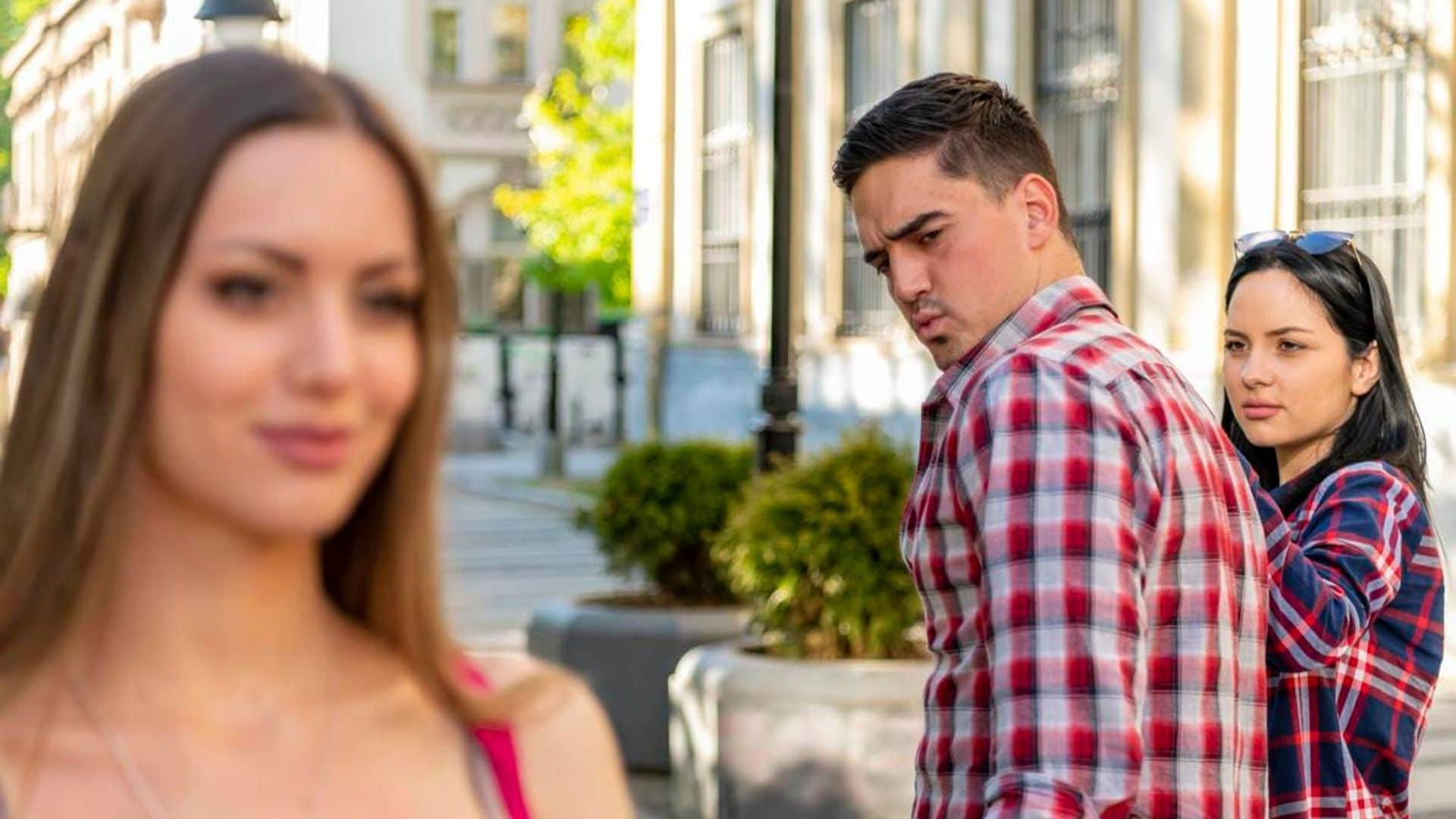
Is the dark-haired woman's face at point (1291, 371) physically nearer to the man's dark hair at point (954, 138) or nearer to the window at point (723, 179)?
the man's dark hair at point (954, 138)

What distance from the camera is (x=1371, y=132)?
45.5 feet

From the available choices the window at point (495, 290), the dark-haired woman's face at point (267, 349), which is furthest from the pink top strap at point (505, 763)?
the window at point (495, 290)

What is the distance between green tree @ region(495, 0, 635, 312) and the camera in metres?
34.0

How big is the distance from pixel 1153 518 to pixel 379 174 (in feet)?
4.47

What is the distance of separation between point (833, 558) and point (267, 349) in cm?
609

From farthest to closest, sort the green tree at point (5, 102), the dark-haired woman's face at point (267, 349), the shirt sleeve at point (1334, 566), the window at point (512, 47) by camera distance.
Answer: the window at point (512, 47) → the green tree at point (5, 102) → the shirt sleeve at point (1334, 566) → the dark-haired woman's face at point (267, 349)

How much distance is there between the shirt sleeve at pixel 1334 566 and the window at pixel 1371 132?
986cm

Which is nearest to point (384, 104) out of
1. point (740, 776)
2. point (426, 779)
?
point (426, 779)

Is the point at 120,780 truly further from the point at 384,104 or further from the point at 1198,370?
the point at 1198,370

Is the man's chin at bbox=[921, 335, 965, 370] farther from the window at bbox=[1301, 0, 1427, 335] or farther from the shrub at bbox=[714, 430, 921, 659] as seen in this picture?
the window at bbox=[1301, 0, 1427, 335]

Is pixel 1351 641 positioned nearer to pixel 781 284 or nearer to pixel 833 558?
pixel 833 558

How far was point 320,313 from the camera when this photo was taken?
1679 mm

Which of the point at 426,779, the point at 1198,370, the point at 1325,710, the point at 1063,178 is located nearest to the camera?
the point at 426,779

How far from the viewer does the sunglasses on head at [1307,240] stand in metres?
3.77
